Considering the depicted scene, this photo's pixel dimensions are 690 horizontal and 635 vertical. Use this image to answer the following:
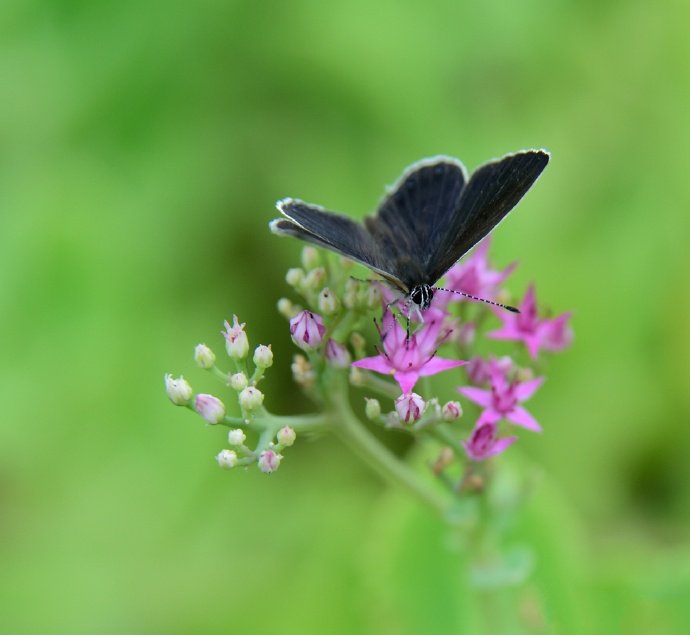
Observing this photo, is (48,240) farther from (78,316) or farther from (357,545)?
(357,545)

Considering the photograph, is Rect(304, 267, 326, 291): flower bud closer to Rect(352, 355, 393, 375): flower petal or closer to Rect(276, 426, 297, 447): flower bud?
Rect(352, 355, 393, 375): flower petal

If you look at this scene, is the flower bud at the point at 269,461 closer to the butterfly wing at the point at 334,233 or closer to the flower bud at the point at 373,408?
the flower bud at the point at 373,408

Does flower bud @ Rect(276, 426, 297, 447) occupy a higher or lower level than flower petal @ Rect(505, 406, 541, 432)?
lower

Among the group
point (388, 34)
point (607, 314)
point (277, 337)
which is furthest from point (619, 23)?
point (277, 337)

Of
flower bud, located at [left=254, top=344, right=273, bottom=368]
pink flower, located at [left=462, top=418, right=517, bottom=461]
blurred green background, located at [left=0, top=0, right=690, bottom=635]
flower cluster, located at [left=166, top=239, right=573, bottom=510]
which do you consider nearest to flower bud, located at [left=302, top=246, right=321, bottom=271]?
flower cluster, located at [left=166, top=239, right=573, bottom=510]

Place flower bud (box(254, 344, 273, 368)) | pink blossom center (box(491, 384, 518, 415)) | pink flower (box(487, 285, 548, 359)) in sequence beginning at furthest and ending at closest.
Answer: pink flower (box(487, 285, 548, 359)) → pink blossom center (box(491, 384, 518, 415)) → flower bud (box(254, 344, 273, 368))

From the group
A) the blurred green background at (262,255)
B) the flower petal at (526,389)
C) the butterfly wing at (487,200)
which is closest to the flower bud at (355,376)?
the butterfly wing at (487,200)

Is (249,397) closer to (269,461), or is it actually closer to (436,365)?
(269,461)
